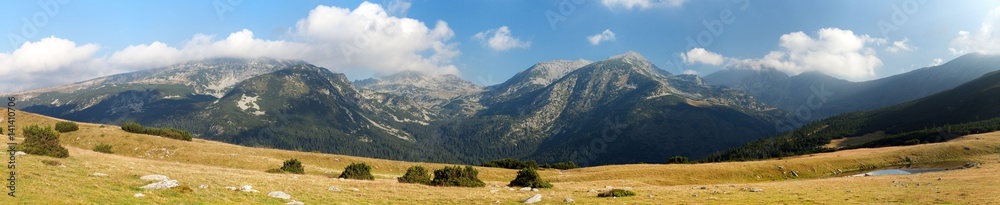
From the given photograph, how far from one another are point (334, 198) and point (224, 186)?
27.7 ft

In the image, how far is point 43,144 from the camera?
43188 millimetres

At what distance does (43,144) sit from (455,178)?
41821mm

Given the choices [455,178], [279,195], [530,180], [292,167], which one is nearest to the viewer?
[279,195]

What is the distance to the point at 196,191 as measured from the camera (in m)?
27.1

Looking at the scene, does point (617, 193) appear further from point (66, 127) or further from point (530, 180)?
point (66, 127)

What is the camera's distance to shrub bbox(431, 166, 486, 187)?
46.2 metres

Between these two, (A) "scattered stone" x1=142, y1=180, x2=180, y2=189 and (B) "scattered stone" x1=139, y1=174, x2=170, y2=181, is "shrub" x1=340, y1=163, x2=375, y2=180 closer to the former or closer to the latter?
(B) "scattered stone" x1=139, y1=174, x2=170, y2=181

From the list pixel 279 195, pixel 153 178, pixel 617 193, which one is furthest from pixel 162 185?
pixel 617 193

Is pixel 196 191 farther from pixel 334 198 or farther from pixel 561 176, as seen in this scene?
pixel 561 176

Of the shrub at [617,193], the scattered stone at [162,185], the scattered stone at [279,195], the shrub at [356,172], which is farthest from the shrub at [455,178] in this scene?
the scattered stone at [162,185]

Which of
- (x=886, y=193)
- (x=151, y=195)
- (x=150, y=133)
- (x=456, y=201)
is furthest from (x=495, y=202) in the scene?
(x=150, y=133)

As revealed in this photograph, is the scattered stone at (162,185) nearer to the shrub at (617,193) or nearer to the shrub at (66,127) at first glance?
the shrub at (617,193)

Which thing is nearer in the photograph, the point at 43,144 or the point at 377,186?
the point at 377,186

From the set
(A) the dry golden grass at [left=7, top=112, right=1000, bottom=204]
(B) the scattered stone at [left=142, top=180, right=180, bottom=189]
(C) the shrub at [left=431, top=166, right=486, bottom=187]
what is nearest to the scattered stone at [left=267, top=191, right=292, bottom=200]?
(A) the dry golden grass at [left=7, top=112, right=1000, bottom=204]
